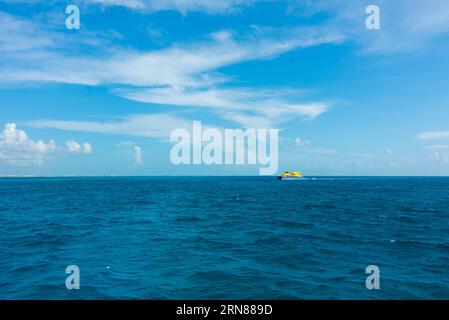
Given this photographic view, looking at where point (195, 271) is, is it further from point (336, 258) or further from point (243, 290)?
point (336, 258)

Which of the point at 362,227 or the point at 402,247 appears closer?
the point at 402,247

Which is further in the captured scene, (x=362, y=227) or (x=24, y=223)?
(x=24, y=223)

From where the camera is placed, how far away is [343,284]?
1900 centimetres

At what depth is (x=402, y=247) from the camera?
94.0 ft
